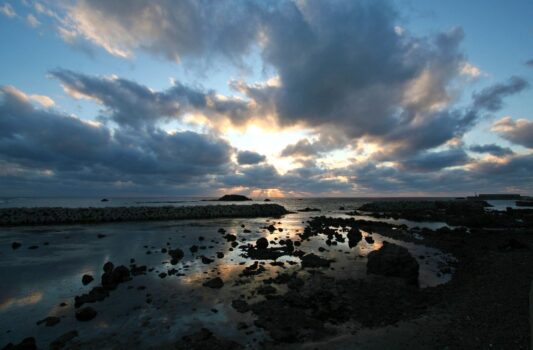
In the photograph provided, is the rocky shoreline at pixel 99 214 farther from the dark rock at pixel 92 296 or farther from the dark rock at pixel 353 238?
the dark rock at pixel 92 296

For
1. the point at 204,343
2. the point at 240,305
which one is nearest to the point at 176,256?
the point at 240,305

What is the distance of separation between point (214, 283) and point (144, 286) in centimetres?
339

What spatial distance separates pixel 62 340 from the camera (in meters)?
9.11

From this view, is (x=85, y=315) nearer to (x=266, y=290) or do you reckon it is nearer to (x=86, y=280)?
(x=86, y=280)

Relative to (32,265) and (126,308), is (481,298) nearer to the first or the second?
(126,308)

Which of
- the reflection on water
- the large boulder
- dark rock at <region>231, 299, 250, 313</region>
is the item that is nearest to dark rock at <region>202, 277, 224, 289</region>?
the reflection on water

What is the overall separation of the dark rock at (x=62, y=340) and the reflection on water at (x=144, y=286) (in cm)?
23

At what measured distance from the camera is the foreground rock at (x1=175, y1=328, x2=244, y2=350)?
28.3 ft

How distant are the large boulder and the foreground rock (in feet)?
32.2

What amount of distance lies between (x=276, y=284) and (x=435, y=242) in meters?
19.3

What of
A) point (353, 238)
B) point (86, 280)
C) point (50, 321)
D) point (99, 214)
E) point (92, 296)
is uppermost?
point (99, 214)

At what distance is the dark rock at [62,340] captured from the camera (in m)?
8.82

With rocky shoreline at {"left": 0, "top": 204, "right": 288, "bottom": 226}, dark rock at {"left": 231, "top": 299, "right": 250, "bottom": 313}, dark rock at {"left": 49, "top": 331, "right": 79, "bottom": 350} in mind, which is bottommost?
dark rock at {"left": 49, "top": 331, "right": 79, "bottom": 350}

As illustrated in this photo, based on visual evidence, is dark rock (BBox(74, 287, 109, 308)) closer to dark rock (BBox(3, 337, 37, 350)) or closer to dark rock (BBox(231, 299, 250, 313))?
dark rock (BBox(3, 337, 37, 350))
